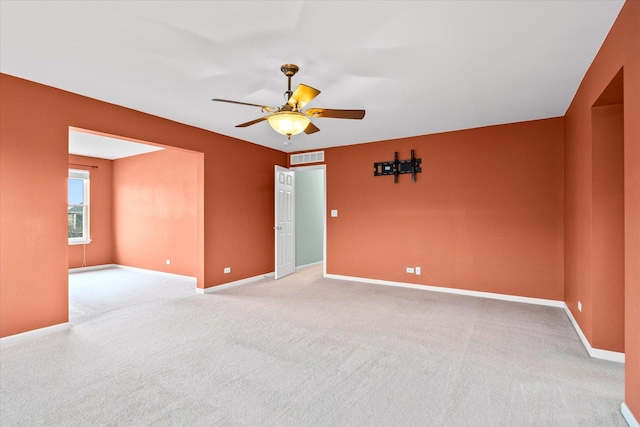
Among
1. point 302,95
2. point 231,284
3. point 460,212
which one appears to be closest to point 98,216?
point 231,284

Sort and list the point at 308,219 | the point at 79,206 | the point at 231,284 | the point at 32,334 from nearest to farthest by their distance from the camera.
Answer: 1. the point at 32,334
2. the point at 231,284
3. the point at 79,206
4. the point at 308,219

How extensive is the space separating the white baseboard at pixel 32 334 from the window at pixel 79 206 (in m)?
4.26

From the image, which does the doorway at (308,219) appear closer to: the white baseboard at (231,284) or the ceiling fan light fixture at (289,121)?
the white baseboard at (231,284)

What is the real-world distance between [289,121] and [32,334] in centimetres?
335

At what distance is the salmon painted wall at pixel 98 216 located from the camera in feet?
22.9

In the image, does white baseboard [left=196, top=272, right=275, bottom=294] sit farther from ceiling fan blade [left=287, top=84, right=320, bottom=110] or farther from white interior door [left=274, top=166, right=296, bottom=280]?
ceiling fan blade [left=287, top=84, right=320, bottom=110]

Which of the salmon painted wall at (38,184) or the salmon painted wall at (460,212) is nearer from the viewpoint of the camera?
the salmon painted wall at (38,184)

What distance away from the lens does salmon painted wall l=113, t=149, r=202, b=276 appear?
242 inches

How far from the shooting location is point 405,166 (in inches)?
214

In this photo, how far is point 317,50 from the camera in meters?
2.56

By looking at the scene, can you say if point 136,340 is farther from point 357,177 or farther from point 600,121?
point 600,121

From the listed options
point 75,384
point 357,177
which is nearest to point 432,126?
point 357,177

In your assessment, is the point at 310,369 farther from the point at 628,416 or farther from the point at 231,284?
the point at 231,284

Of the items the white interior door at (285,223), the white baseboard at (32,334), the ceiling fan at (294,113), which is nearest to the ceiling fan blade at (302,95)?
the ceiling fan at (294,113)
